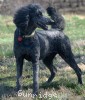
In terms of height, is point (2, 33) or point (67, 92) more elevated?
point (67, 92)

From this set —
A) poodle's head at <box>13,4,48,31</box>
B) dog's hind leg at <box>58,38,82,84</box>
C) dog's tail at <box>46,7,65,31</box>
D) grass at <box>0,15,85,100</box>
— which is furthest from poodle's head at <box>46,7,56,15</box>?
grass at <box>0,15,85,100</box>

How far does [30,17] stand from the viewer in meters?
6.73

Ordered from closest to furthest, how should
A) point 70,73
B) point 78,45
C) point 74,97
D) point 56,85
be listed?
point 74,97, point 56,85, point 70,73, point 78,45

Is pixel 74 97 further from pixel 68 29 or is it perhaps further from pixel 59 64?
pixel 68 29

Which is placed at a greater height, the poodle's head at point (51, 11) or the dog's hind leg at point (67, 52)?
the poodle's head at point (51, 11)

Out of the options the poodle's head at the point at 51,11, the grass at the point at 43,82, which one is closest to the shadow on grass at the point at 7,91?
the grass at the point at 43,82

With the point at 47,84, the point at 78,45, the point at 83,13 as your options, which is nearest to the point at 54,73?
the point at 47,84

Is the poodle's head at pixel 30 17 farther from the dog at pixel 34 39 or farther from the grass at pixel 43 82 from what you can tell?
the grass at pixel 43 82

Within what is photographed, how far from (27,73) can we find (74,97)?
212 centimetres

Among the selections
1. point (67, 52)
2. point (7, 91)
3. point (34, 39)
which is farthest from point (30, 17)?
point (7, 91)

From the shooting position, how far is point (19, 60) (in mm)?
7020

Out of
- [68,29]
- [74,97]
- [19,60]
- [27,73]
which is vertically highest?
[19,60]

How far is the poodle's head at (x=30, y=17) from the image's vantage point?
6.65 metres

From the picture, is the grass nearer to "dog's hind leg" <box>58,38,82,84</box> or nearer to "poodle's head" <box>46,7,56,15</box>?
"dog's hind leg" <box>58,38,82,84</box>
